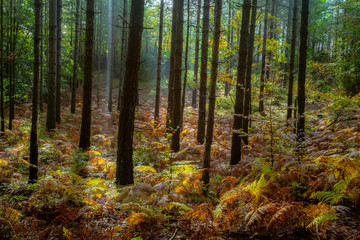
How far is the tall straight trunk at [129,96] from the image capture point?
5.78 metres

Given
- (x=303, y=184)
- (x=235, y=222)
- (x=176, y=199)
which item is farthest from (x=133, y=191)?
(x=303, y=184)

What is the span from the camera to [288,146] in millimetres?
6027

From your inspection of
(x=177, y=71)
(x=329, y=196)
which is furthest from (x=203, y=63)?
(x=329, y=196)

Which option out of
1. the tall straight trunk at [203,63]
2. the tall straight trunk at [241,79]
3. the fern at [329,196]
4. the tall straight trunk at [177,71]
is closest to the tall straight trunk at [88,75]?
the tall straight trunk at [177,71]

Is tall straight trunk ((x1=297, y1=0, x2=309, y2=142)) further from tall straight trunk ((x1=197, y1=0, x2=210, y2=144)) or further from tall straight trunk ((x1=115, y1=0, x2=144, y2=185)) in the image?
tall straight trunk ((x1=115, y1=0, x2=144, y2=185))

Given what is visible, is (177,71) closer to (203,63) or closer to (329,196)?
(203,63)

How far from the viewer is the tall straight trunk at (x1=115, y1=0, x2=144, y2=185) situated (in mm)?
5777

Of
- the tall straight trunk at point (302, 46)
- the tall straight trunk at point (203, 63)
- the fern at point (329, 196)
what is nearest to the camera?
the fern at point (329, 196)

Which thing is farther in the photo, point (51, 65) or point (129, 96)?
point (51, 65)

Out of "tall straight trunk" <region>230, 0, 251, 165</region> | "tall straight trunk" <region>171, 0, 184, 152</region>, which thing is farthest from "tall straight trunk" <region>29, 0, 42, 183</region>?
"tall straight trunk" <region>230, 0, 251, 165</region>

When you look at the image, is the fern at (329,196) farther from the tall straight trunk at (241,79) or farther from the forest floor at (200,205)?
the tall straight trunk at (241,79)

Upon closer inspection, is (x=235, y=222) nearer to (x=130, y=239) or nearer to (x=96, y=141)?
(x=130, y=239)

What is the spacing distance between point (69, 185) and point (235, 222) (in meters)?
3.73

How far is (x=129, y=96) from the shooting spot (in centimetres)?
593
